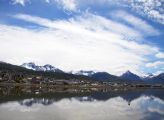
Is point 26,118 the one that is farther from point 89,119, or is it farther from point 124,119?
point 124,119

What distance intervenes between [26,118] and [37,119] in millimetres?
2065

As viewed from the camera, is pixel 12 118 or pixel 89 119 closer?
pixel 12 118

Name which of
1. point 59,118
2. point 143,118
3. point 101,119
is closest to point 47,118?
point 59,118

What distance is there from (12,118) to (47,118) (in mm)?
5136

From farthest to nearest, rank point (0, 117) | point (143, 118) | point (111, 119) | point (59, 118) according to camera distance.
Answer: point (143, 118) → point (111, 119) → point (59, 118) → point (0, 117)

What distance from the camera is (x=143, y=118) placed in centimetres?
5438

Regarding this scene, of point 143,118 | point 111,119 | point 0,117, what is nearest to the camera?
point 0,117

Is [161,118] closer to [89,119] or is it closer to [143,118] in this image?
[143,118]

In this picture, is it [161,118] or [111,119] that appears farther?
[161,118]

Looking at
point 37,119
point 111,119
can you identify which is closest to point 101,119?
Answer: point 111,119

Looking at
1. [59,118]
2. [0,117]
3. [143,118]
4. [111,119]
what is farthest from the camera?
[143,118]

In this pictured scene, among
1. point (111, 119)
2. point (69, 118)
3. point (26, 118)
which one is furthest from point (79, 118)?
point (26, 118)

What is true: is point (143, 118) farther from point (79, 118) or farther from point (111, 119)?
point (79, 118)

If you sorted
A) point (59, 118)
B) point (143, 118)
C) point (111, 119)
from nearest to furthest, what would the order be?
point (59, 118), point (111, 119), point (143, 118)
